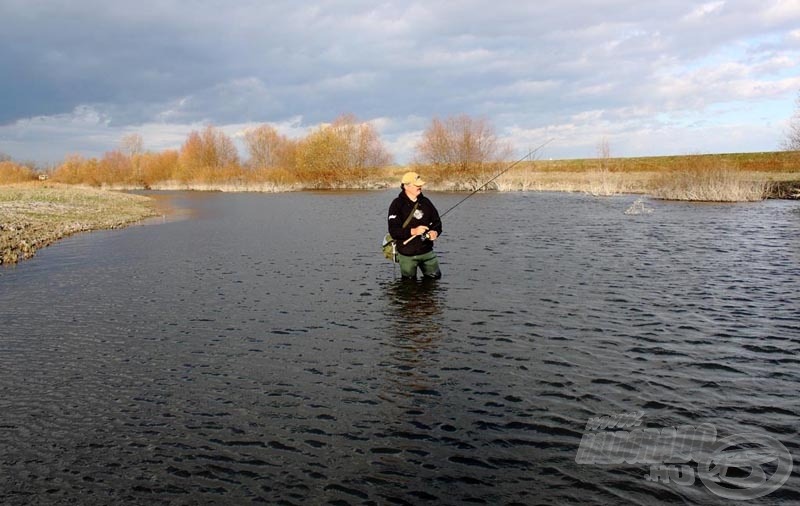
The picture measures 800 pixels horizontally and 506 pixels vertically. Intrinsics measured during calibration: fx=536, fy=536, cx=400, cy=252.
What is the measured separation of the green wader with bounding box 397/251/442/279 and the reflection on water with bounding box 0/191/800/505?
1.35 feet

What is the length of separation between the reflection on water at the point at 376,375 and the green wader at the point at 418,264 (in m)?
0.41

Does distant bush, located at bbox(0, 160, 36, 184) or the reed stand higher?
distant bush, located at bbox(0, 160, 36, 184)

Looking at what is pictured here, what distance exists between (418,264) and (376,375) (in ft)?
19.5

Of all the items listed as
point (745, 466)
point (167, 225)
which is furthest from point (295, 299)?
point (167, 225)

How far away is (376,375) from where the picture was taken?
799 centimetres

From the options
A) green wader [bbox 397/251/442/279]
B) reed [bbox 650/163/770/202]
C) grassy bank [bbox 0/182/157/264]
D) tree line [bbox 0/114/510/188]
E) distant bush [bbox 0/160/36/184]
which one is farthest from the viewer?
distant bush [bbox 0/160/36/184]

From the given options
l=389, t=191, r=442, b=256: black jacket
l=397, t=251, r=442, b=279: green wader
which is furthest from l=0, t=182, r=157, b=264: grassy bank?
l=389, t=191, r=442, b=256: black jacket

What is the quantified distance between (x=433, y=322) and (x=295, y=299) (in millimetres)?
4021

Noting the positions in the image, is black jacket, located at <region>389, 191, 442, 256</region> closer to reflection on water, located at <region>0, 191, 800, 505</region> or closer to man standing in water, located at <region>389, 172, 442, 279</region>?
man standing in water, located at <region>389, 172, 442, 279</region>

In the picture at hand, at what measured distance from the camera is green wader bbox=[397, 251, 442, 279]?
1345 centimetres

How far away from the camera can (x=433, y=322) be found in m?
10.6

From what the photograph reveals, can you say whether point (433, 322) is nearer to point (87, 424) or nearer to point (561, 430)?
point (561, 430)

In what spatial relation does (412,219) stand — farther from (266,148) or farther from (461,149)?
(266,148)

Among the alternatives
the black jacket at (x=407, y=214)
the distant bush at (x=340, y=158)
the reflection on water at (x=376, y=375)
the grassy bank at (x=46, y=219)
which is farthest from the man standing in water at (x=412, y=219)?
the distant bush at (x=340, y=158)
